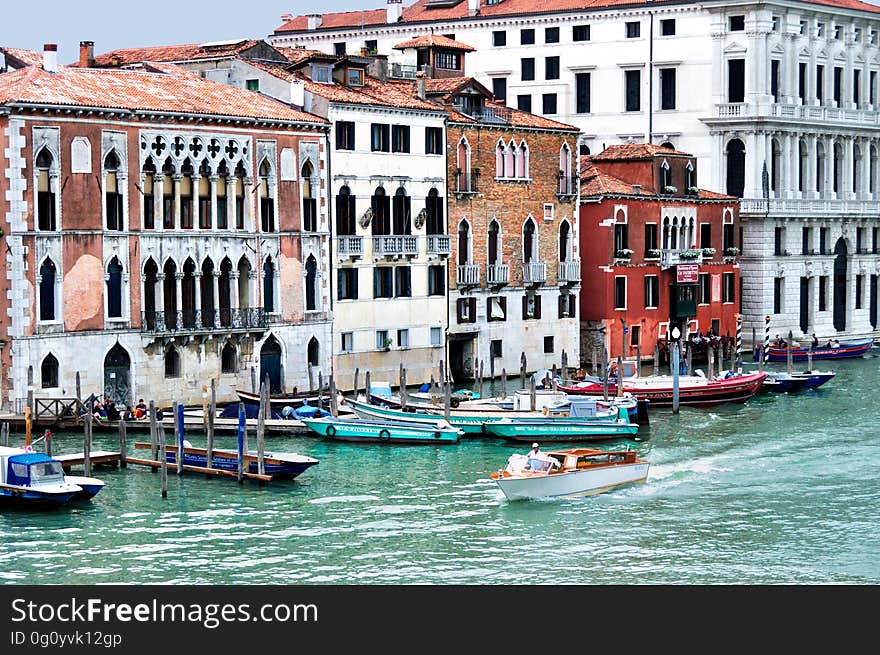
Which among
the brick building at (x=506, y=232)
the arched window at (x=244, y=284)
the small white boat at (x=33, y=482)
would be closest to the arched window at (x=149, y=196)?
the arched window at (x=244, y=284)

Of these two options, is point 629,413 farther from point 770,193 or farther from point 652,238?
point 770,193

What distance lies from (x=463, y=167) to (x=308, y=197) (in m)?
5.47

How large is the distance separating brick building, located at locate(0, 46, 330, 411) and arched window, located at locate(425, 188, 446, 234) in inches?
150

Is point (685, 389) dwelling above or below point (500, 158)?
below

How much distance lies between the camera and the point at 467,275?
4744 centimetres

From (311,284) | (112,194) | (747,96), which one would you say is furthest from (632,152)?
(112,194)

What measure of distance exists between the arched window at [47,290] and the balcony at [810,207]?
87.5ft

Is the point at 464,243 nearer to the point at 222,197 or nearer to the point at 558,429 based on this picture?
the point at 222,197

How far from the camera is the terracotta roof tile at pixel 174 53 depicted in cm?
4531

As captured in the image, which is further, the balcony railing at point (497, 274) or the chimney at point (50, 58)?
the balcony railing at point (497, 274)

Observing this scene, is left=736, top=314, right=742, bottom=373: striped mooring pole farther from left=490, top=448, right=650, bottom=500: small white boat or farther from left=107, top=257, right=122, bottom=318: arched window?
left=490, top=448, right=650, bottom=500: small white boat

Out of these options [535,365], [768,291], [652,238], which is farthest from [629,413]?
[768,291]

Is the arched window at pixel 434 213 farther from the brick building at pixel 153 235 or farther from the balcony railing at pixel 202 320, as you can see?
the balcony railing at pixel 202 320

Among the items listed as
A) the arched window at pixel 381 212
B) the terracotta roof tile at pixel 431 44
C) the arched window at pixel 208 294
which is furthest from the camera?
the terracotta roof tile at pixel 431 44
